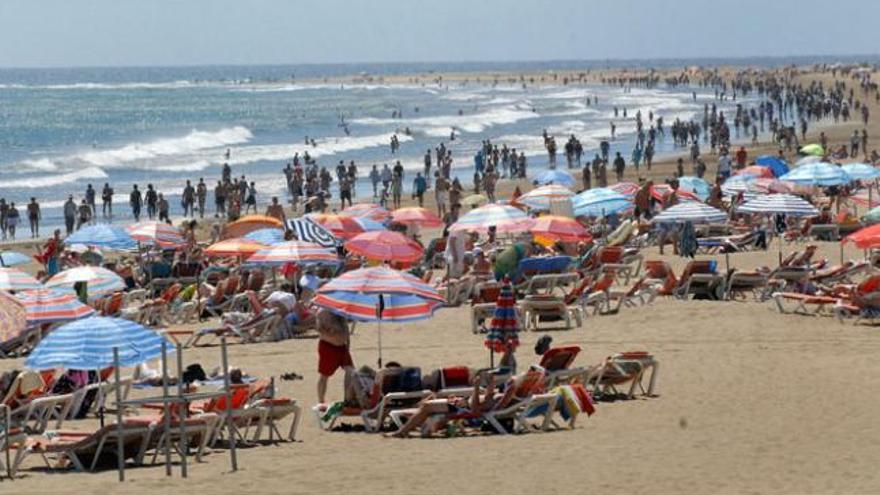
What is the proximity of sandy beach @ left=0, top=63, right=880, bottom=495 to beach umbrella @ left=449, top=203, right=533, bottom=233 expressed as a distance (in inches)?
109

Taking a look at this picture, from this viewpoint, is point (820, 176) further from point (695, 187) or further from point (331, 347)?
point (331, 347)

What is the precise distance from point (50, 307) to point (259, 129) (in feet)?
215

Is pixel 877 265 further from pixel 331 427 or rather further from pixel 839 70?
pixel 839 70

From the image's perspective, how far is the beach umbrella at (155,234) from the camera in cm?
2148

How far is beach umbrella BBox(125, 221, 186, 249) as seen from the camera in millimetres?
21484

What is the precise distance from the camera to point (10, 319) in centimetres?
1129

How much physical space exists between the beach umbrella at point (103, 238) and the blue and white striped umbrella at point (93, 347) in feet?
30.0

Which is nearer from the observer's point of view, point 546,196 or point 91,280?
point 91,280

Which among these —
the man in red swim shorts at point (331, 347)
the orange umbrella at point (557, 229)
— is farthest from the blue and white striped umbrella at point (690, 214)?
the man in red swim shorts at point (331, 347)

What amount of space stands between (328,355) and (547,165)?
3806 cm

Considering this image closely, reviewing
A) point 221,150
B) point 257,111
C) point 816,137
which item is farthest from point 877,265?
point 257,111

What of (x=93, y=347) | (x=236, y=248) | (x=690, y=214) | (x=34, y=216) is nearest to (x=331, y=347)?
(x=93, y=347)

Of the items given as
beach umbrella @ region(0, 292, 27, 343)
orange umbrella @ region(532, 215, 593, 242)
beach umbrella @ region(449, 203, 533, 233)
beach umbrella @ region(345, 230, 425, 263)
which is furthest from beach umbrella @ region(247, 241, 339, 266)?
beach umbrella @ region(0, 292, 27, 343)

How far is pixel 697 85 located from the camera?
131 m
